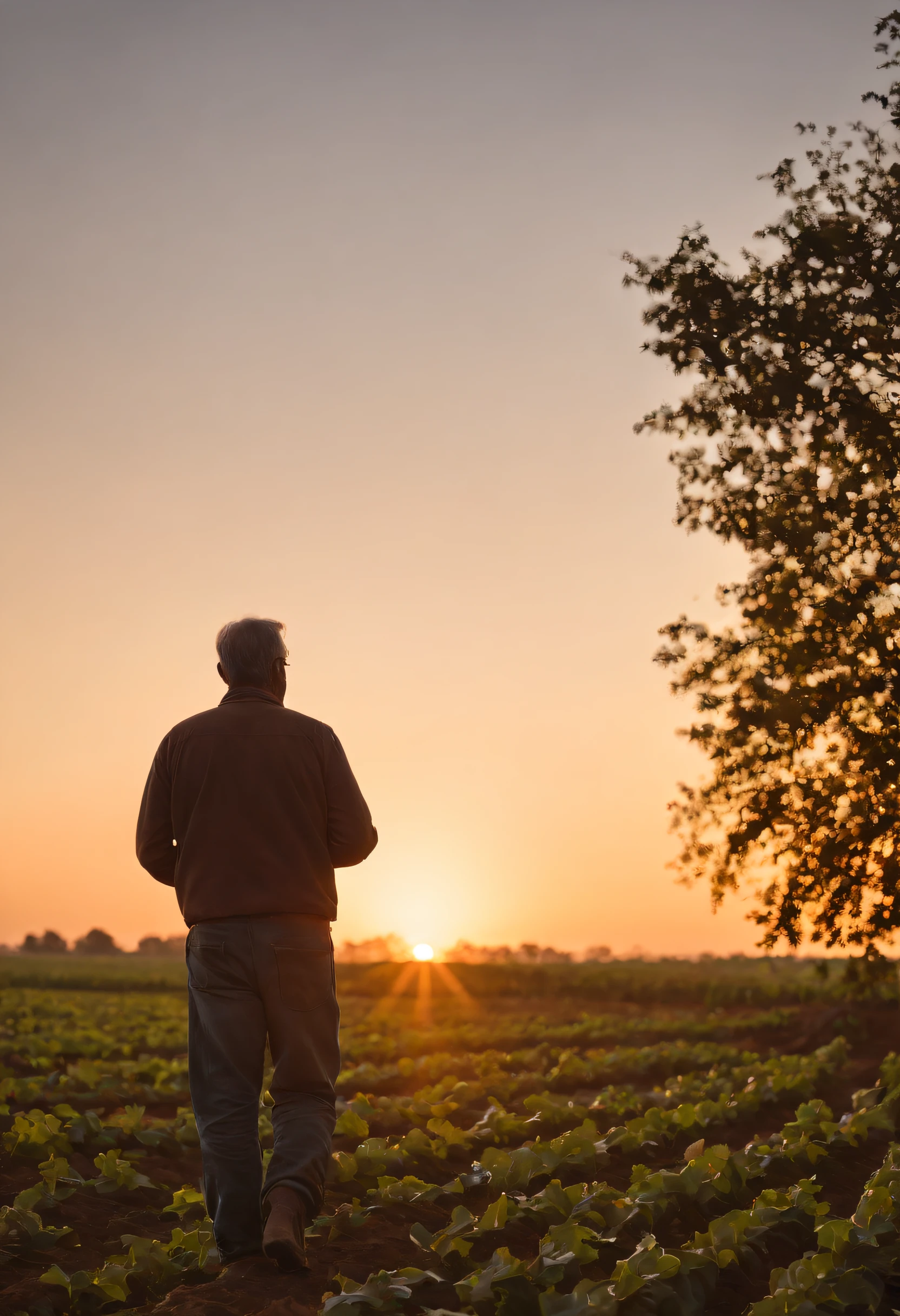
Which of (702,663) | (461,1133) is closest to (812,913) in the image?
(702,663)

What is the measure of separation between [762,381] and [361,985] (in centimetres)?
3450

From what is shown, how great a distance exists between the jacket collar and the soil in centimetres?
238

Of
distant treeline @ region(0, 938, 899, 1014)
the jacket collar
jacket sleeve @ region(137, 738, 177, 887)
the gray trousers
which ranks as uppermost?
the jacket collar

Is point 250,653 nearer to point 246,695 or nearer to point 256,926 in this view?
point 246,695

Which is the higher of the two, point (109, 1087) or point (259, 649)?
point (259, 649)

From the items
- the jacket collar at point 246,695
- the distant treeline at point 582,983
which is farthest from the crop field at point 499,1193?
Result: the distant treeline at point 582,983

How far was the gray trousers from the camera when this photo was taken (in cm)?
433

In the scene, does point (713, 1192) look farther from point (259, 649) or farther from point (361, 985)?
point (361, 985)

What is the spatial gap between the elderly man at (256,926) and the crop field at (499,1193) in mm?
364

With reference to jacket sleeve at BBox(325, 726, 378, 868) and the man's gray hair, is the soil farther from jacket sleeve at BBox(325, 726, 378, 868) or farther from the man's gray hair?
the man's gray hair

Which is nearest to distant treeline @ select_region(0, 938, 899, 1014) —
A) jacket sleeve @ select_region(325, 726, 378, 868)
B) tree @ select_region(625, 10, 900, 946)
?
tree @ select_region(625, 10, 900, 946)

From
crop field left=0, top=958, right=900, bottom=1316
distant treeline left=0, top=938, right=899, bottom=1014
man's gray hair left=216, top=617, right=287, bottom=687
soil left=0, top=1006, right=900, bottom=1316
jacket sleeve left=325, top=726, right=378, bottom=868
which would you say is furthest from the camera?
distant treeline left=0, top=938, right=899, bottom=1014

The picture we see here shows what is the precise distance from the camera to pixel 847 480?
9.33m

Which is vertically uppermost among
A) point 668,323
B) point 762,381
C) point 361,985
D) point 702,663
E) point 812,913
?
point 668,323
